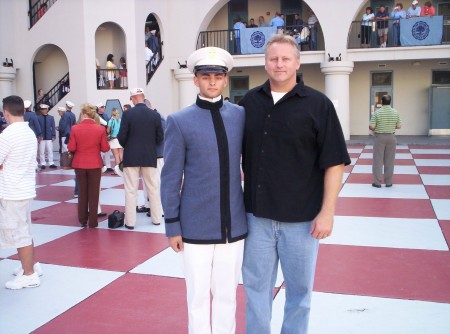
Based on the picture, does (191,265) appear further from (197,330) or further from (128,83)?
(128,83)

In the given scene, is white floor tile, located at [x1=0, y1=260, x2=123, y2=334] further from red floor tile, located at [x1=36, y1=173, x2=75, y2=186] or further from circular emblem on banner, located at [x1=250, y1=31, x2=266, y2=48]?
circular emblem on banner, located at [x1=250, y1=31, x2=266, y2=48]

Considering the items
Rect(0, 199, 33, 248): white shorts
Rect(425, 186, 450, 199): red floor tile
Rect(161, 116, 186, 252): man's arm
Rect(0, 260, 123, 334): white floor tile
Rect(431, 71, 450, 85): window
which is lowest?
Rect(0, 260, 123, 334): white floor tile

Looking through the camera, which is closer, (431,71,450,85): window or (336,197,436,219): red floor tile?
(336,197,436,219): red floor tile

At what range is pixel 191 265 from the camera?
2.91 m

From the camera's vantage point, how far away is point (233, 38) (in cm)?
2297

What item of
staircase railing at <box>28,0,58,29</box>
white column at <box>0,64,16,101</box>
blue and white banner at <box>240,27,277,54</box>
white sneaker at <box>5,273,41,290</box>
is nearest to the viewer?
white sneaker at <box>5,273,41,290</box>

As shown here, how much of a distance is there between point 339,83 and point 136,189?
15.3 m

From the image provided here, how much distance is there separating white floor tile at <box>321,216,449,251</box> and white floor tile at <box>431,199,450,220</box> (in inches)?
12.9

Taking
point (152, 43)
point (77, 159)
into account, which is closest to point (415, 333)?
point (77, 159)

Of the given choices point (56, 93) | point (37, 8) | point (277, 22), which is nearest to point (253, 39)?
point (277, 22)

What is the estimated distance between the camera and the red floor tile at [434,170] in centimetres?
1192

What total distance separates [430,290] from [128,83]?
655 inches

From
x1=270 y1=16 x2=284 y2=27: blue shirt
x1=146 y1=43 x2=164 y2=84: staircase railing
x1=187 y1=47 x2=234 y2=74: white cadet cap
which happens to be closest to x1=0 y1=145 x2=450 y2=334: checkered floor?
x1=187 y1=47 x2=234 y2=74: white cadet cap

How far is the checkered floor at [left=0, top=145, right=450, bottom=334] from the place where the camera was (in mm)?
3838
